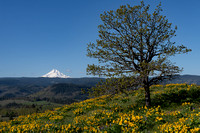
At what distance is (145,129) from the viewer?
837 centimetres

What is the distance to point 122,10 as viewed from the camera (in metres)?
15.0

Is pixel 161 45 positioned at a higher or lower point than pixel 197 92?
higher

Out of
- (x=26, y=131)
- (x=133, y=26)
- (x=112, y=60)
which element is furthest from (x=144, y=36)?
(x=26, y=131)

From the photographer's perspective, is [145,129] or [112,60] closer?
[145,129]

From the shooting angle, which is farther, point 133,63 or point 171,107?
point 133,63

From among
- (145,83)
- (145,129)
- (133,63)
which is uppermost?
(133,63)

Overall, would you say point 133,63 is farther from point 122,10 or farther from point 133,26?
point 122,10

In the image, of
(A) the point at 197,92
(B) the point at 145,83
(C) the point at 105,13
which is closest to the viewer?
(B) the point at 145,83

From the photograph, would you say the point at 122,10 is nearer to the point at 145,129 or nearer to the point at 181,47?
the point at 181,47

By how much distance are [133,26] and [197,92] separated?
10.3 m

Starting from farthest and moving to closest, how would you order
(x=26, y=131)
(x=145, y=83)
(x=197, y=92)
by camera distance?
(x=197, y=92) → (x=145, y=83) → (x=26, y=131)

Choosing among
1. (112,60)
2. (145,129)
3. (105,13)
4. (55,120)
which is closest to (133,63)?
(112,60)

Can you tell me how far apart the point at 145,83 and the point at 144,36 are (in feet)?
14.7

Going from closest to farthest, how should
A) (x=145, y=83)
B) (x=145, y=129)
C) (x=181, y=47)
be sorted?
(x=145, y=129) → (x=181, y=47) → (x=145, y=83)
